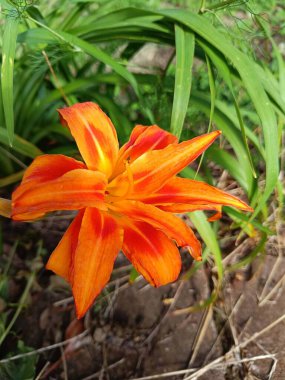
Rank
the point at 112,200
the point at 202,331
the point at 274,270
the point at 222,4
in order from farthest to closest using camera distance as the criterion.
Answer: the point at 274,270, the point at 202,331, the point at 222,4, the point at 112,200

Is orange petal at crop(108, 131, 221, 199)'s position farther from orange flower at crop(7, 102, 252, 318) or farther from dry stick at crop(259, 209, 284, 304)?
dry stick at crop(259, 209, 284, 304)

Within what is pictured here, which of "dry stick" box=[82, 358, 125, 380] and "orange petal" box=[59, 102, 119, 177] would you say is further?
"dry stick" box=[82, 358, 125, 380]

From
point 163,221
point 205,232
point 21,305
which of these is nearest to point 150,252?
point 163,221


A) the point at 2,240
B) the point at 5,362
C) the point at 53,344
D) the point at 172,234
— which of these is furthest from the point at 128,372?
the point at 172,234

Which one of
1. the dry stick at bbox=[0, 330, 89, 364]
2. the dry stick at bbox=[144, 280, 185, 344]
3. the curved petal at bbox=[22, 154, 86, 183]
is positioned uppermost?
the curved petal at bbox=[22, 154, 86, 183]

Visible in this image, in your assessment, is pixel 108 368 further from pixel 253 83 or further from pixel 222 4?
pixel 222 4

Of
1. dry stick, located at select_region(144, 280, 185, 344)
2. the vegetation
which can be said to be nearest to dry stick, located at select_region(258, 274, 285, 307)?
the vegetation

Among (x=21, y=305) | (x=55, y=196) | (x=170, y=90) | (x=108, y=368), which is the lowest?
→ (x=108, y=368)
